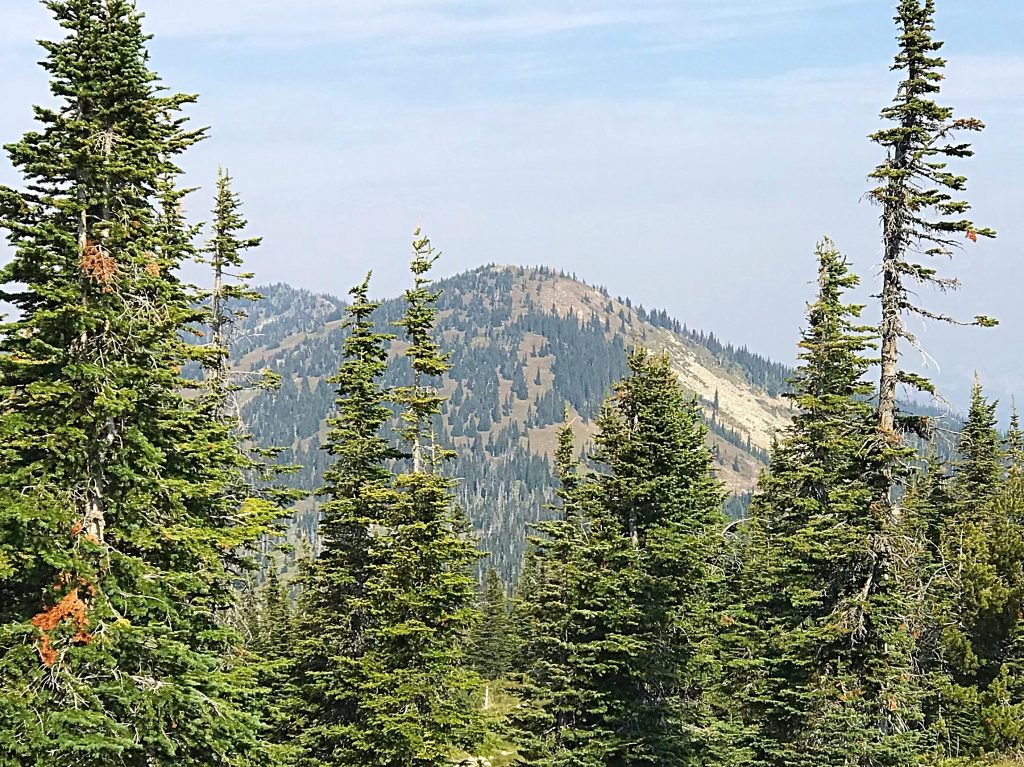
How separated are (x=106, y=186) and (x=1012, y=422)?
192 ft

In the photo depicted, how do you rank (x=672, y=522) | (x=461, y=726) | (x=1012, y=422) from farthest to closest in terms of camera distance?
(x=1012, y=422)
(x=672, y=522)
(x=461, y=726)

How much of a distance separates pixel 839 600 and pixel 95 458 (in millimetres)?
18898

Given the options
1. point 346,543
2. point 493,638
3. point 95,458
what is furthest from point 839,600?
point 493,638

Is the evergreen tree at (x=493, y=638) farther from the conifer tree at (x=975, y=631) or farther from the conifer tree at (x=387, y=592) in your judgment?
the conifer tree at (x=387, y=592)

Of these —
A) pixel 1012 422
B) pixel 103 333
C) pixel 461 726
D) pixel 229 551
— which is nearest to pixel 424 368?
pixel 229 551

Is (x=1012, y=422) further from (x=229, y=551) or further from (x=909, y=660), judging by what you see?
(x=229, y=551)

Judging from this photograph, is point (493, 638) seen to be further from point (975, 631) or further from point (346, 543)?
point (346, 543)

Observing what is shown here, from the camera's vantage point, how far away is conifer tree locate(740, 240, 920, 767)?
22609mm

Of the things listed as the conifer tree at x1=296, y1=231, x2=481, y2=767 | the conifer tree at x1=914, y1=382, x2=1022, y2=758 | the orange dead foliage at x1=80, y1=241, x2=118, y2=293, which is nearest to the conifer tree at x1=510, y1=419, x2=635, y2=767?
the conifer tree at x1=296, y1=231, x2=481, y2=767

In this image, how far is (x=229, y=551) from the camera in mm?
21438

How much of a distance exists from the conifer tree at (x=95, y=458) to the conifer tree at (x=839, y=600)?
49.8 ft

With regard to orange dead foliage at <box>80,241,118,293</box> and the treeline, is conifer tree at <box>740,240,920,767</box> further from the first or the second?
orange dead foliage at <box>80,241,118,293</box>

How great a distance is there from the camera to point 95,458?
561 inches

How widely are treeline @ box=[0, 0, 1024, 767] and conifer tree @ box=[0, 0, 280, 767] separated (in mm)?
60
